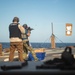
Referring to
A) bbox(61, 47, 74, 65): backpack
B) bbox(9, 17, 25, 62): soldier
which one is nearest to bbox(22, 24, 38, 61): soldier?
bbox(9, 17, 25, 62): soldier

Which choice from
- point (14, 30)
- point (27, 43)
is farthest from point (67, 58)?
point (27, 43)

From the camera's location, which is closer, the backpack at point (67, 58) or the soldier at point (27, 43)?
the backpack at point (67, 58)

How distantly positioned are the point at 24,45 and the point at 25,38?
12.2 inches

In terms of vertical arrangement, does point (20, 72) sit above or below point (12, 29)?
below

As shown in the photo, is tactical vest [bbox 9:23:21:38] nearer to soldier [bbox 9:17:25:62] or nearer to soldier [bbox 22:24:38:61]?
soldier [bbox 9:17:25:62]

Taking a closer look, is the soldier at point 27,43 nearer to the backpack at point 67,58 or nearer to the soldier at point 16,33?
the soldier at point 16,33

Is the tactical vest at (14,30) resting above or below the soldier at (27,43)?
above

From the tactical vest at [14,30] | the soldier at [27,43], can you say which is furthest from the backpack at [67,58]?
the soldier at [27,43]

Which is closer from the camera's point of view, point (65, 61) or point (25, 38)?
point (65, 61)

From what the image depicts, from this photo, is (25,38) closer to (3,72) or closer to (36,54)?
(36,54)

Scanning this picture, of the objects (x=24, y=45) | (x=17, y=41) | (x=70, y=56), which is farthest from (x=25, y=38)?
(x=70, y=56)

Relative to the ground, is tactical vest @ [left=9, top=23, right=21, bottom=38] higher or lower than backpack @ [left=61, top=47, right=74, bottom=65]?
higher

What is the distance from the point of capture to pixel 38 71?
2.58 m

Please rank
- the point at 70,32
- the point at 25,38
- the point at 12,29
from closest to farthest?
the point at 12,29, the point at 25,38, the point at 70,32
